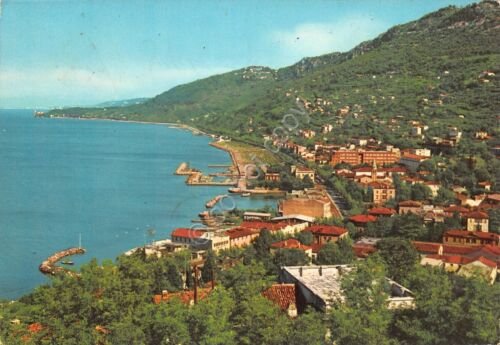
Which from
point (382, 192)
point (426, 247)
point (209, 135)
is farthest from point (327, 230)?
point (209, 135)

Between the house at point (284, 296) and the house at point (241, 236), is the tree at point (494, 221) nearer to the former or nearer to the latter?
the house at point (241, 236)

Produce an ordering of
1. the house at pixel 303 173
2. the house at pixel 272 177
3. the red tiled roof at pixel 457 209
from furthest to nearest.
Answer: the house at pixel 272 177, the house at pixel 303 173, the red tiled roof at pixel 457 209

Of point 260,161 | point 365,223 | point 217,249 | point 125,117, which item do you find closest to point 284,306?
point 217,249

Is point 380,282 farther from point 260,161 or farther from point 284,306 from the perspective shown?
point 260,161

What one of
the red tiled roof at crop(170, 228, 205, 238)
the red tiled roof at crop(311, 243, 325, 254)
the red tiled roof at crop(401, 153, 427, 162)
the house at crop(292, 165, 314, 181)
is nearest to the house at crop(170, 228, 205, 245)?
the red tiled roof at crop(170, 228, 205, 238)

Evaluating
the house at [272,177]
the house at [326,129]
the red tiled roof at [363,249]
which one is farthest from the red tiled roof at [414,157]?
the red tiled roof at [363,249]

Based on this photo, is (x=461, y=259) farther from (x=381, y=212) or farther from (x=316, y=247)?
(x=381, y=212)
